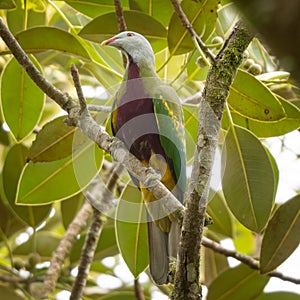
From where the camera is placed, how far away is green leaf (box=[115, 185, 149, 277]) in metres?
2.17

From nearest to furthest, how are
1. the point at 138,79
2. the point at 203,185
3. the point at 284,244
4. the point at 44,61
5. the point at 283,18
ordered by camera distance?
1. the point at 283,18
2. the point at 203,185
3. the point at 284,244
4. the point at 138,79
5. the point at 44,61

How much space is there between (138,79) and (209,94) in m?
0.99

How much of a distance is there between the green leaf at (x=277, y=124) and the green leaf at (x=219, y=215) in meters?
0.41

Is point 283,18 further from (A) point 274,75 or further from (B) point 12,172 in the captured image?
(B) point 12,172

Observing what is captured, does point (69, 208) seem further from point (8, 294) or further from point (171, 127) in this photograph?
point (171, 127)

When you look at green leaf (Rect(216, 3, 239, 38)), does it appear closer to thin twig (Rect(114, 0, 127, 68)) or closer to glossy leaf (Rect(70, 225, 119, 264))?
thin twig (Rect(114, 0, 127, 68))

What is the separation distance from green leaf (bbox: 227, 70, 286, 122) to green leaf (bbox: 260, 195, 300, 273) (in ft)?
1.37

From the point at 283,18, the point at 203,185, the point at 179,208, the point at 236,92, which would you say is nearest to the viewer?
the point at 283,18

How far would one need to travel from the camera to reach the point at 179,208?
1.28 metres

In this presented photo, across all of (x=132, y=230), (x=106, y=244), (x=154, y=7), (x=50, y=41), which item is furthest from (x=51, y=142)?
(x=106, y=244)

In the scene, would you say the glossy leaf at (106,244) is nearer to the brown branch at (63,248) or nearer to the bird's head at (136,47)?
the brown branch at (63,248)

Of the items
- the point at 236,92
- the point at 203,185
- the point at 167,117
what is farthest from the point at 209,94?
the point at 167,117

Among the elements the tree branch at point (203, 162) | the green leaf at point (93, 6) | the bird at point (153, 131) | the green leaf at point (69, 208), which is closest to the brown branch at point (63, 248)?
the green leaf at point (69, 208)

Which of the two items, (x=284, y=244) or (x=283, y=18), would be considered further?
(x=284, y=244)
